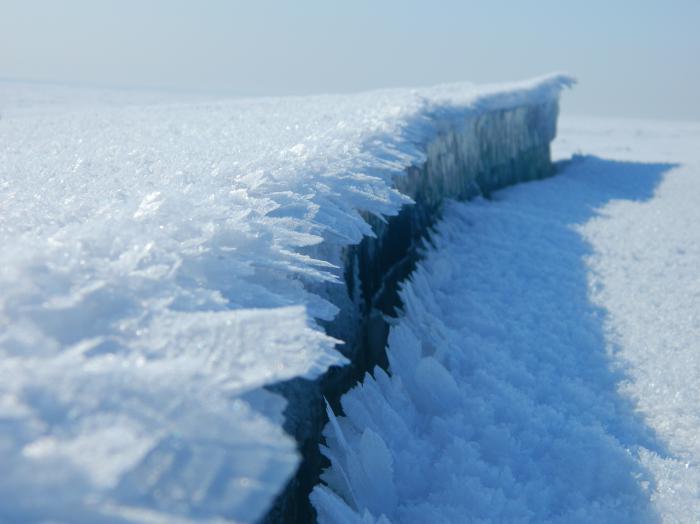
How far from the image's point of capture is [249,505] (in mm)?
551

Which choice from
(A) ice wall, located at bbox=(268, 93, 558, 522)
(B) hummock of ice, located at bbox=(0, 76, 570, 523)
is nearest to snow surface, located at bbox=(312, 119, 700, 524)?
(A) ice wall, located at bbox=(268, 93, 558, 522)

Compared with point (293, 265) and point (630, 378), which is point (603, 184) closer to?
point (630, 378)

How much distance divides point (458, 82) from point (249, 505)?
5.94 metres

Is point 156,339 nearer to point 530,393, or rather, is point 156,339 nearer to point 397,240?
point 530,393

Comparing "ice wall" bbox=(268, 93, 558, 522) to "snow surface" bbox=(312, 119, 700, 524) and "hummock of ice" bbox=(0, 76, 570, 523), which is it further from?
"hummock of ice" bbox=(0, 76, 570, 523)

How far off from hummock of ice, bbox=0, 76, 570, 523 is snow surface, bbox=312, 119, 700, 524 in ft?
0.55

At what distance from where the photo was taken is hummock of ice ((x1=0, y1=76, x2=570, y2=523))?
0.55 m

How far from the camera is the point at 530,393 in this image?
1774 mm

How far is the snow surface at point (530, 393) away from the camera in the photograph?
1282mm

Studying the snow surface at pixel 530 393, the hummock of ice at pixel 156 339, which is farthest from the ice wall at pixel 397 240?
the hummock of ice at pixel 156 339

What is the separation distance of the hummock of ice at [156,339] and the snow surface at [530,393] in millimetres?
168

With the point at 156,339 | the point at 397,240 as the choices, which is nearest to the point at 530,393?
the point at 397,240

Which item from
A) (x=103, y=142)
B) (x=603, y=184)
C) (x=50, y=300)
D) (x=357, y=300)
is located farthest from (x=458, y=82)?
(x=50, y=300)

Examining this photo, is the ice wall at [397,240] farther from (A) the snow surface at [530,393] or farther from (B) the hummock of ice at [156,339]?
(B) the hummock of ice at [156,339]
